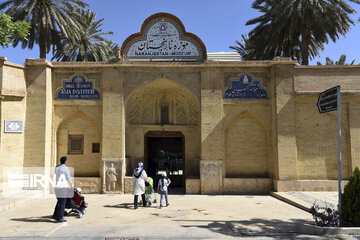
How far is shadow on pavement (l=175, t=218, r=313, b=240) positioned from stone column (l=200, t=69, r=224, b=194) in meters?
4.46

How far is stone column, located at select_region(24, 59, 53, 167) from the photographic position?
1220 centimetres

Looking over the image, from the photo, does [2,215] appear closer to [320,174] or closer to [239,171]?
[239,171]

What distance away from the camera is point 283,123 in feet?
41.2

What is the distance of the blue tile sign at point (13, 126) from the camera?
11852 mm

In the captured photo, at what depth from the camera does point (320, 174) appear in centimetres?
1273

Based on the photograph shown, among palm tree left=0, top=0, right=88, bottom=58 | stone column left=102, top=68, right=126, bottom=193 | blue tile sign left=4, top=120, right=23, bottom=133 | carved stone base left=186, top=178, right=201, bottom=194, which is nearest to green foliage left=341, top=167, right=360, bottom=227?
carved stone base left=186, top=178, right=201, bottom=194

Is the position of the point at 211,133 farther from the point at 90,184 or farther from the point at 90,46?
the point at 90,46

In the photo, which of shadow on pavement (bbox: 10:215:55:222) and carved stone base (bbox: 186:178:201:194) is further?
carved stone base (bbox: 186:178:201:194)

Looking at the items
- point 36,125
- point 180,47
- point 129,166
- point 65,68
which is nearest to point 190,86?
point 180,47

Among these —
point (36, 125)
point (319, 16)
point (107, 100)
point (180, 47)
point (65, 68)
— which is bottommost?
point (36, 125)

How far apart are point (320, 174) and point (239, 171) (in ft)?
10.7

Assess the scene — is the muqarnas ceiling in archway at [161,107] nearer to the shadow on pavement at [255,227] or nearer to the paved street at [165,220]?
the paved street at [165,220]

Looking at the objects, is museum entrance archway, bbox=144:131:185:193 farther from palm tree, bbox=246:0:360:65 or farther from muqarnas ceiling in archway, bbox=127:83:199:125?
palm tree, bbox=246:0:360:65

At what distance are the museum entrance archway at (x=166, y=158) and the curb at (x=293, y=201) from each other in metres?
4.79
